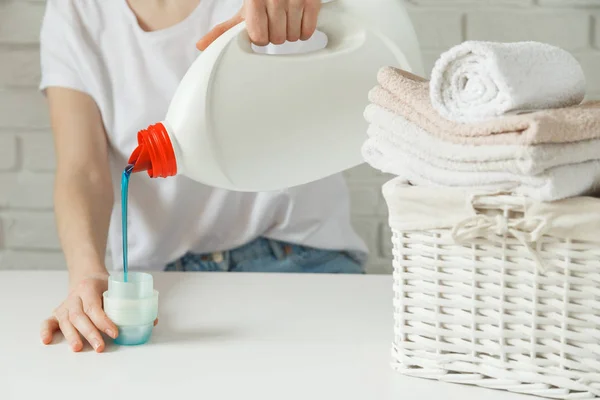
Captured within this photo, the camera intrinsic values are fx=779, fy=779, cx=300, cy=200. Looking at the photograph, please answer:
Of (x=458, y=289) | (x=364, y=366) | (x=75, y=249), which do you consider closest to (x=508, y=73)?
(x=458, y=289)

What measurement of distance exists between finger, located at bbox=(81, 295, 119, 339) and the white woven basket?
0.30 m

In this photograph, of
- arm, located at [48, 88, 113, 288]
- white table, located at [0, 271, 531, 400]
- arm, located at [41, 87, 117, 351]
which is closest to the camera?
white table, located at [0, 271, 531, 400]

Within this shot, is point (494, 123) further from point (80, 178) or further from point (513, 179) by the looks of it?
point (80, 178)

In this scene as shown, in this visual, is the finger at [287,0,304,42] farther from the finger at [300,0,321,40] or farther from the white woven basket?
the white woven basket

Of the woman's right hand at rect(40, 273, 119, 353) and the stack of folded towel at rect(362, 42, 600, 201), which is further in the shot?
the woman's right hand at rect(40, 273, 119, 353)

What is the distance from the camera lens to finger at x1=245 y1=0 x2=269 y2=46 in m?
0.81

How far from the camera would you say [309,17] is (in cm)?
84

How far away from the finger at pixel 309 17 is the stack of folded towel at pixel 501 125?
0.20m

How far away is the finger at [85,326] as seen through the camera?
79cm

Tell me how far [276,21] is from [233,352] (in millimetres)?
351

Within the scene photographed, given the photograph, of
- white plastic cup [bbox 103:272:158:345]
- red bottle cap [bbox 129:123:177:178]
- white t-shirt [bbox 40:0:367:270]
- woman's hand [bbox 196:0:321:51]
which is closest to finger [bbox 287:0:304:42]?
woman's hand [bbox 196:0:321:51]

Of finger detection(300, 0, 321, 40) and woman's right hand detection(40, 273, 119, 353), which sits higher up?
finger detection(300, 0, 321, 40)

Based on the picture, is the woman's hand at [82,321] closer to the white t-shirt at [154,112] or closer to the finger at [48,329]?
the finger at [48,329]

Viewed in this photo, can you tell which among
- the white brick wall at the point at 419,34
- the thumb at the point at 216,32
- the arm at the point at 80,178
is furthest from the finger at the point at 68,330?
the white brick wall at the point at 419,34
